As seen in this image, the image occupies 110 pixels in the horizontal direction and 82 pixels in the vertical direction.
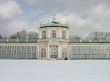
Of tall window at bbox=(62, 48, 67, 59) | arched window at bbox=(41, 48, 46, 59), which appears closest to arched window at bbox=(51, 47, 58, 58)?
tall window at bbox=(62, 48, 67, 59)

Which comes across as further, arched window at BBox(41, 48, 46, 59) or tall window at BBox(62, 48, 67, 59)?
arched window at BBox(41, 48, 46, 59)

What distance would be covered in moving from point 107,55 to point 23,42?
19989mm

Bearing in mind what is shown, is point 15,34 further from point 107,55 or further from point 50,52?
point 107,55

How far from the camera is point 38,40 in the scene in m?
74.6

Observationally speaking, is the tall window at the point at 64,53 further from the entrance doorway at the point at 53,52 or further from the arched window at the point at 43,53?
the arched window at the point at 43,53

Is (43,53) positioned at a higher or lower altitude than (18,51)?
lower

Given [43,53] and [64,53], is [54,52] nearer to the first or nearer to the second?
[64,53]

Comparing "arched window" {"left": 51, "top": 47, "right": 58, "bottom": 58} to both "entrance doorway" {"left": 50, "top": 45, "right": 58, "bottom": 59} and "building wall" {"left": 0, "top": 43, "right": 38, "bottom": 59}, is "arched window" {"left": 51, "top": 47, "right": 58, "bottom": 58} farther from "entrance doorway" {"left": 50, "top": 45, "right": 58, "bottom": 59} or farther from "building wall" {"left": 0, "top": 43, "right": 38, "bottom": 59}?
"building wall" {"left": 0, "top": 43, "right": 38, "bottom": 59}
